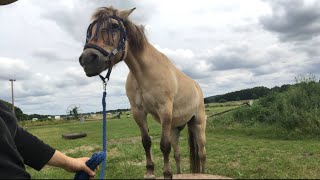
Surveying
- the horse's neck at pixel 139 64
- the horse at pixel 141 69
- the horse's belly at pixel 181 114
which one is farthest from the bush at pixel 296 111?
the horse's neck at pixel 139 64

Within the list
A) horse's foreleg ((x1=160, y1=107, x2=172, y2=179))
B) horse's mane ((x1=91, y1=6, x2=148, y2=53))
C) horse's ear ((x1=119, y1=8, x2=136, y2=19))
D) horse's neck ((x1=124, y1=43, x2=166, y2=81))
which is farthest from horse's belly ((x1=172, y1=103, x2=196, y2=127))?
horse's ear ((x1=119, y1=8, x2=136, y2=19))

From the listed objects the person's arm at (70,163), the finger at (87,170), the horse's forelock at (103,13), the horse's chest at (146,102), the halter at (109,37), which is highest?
the horse's forelock at (103,13)

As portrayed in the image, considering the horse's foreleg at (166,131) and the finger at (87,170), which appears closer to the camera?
the finger at (87,170)

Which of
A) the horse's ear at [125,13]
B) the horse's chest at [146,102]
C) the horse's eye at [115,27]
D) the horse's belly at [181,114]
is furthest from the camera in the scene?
the horse's belly at [181,114]

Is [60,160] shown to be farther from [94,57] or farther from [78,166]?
[94,57]

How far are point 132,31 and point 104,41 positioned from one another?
1.85 ft

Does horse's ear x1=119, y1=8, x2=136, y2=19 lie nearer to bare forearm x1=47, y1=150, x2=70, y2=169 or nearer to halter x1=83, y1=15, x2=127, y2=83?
halter x1=83, y1=15, x2=127, y2=83

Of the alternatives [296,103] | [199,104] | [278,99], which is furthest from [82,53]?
[278,99]

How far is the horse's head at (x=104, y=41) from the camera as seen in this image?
3.79 metres

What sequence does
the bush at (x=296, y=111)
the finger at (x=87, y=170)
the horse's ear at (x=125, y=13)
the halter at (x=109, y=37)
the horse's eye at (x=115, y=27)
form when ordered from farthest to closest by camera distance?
the bush at (x=296, y=111) < the horse's ear at (x=125, y=13) < the horse's eye at (x=115, y=27) < the halter at (x=109, y=37) < the finger at (x=87, y=170)

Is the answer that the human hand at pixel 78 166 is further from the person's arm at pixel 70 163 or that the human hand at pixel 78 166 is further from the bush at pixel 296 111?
the bush at pixel 296 111

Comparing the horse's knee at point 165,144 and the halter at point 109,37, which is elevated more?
the halter at point 109,37

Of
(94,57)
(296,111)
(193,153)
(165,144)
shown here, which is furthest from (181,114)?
(296,111)

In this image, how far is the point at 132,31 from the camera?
4492 millimetres
